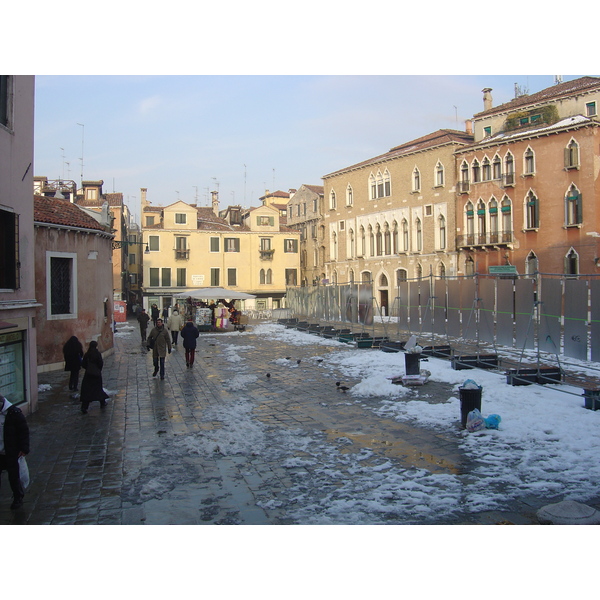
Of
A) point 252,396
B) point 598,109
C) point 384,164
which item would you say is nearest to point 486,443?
point 252,396

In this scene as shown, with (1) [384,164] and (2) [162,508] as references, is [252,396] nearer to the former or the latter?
(2) [162,508]

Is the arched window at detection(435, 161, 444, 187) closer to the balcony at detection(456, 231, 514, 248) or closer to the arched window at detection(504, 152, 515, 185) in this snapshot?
the balcony at detection(456, 231, 514, 248)

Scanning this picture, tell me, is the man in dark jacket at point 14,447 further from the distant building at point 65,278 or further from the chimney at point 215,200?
the chimney at point 215,200

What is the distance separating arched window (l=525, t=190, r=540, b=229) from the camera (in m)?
36.2

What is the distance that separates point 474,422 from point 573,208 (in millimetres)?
29488

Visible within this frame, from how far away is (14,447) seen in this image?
646 centimetres

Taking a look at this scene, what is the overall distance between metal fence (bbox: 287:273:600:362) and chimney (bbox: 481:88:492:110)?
2928 cm

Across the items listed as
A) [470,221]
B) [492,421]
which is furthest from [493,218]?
[492,421]

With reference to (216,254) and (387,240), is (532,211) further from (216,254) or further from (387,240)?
(216,254)

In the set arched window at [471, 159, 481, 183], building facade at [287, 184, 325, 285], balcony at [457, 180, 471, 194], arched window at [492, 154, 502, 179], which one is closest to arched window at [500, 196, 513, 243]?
arched window at [492, 154, 502, 179]

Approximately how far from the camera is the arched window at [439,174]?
140ft

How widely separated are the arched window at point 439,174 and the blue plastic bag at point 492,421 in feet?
117

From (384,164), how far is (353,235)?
707 cm

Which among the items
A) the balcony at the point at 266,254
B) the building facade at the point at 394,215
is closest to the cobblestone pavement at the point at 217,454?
the building facade at the point at 394,215
